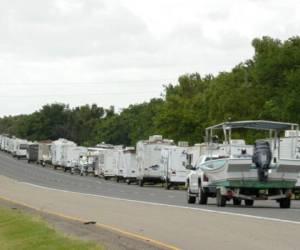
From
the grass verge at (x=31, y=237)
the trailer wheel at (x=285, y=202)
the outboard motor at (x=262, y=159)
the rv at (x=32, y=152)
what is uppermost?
the rv at (x=32, y=152)

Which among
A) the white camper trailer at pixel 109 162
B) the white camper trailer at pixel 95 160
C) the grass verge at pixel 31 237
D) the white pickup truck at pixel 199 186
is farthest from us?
the white camper trailer at pixel 95 160

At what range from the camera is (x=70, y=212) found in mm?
28516

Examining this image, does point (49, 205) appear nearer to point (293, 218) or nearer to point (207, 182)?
point (207, 182)

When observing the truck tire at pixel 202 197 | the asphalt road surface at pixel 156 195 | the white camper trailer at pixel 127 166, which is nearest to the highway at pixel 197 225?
the asphalt road surface at pixel 156 195

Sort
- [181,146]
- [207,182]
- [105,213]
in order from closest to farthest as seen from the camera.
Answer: [105,213]
[207,182]
[181,146]

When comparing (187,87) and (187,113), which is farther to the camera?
(187,87)

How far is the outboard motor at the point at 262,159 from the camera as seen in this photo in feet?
93.6

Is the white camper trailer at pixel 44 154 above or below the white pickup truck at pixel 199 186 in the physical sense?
above

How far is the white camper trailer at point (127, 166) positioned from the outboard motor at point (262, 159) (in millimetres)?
39949

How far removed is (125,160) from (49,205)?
1452 inches

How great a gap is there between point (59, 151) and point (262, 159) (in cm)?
7416

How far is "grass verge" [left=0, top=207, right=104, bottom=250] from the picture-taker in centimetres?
1616

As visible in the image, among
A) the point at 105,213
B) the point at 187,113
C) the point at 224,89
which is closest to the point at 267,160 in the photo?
the point at 105,213

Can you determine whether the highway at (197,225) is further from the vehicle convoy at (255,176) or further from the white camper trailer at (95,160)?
the white camper trailer at (95,160)
